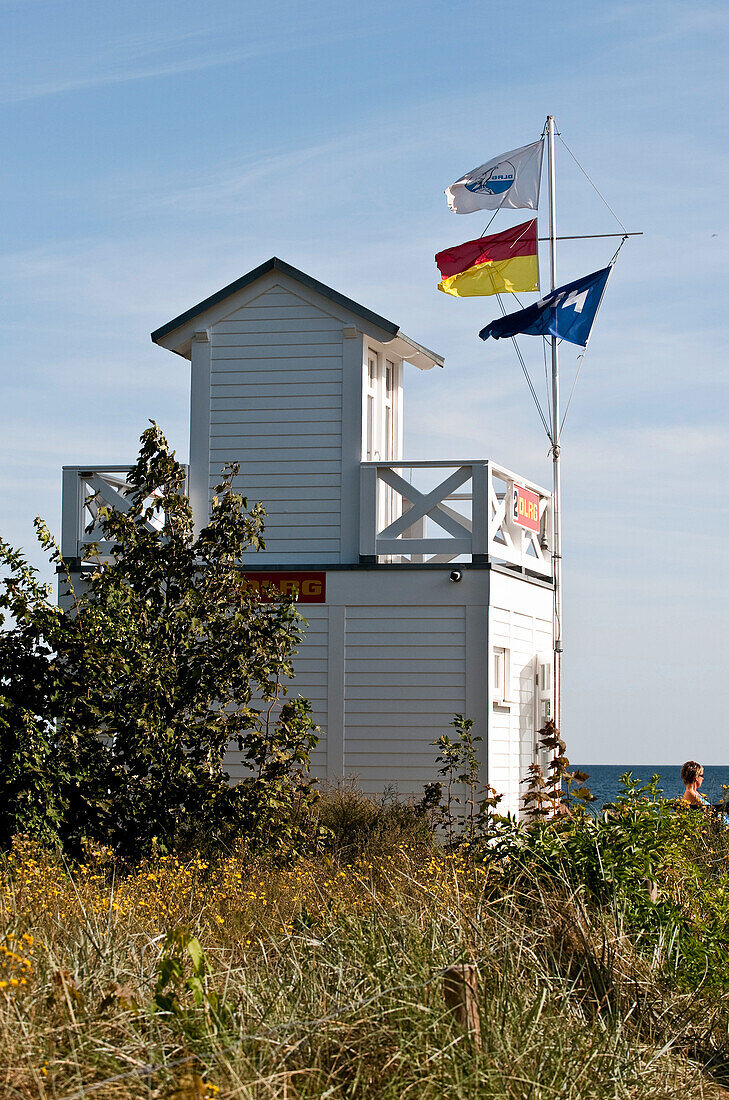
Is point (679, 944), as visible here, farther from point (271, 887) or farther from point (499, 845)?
point (271, 887)

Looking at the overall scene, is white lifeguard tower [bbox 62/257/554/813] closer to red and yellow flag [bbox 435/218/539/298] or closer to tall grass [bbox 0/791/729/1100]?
red and yellow flag [bbox 435/218/539/298]

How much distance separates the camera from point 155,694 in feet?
38.1

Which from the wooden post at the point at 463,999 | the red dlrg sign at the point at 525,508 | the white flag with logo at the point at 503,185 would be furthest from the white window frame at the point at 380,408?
the wooden post at the point at 463,999

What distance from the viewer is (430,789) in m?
13.8

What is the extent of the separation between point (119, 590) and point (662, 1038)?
707cm

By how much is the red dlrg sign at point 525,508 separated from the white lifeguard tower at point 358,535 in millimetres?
37

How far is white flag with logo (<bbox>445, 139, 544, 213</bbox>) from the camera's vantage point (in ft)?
64.3

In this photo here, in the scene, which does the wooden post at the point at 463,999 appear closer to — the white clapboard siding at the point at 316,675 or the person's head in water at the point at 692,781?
the person's head in water at the point at 692,781

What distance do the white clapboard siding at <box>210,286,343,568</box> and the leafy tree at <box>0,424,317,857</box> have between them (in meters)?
3.43

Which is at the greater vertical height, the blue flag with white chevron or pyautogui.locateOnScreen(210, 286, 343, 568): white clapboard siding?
the blue flag with white chevron

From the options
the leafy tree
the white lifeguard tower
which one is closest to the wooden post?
the leafy tree

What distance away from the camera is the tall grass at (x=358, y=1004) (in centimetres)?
475

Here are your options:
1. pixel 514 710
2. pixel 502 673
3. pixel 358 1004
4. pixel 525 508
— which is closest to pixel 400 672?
pixel 502 673

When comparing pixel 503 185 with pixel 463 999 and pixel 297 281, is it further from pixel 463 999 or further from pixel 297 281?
pixel 463 999
